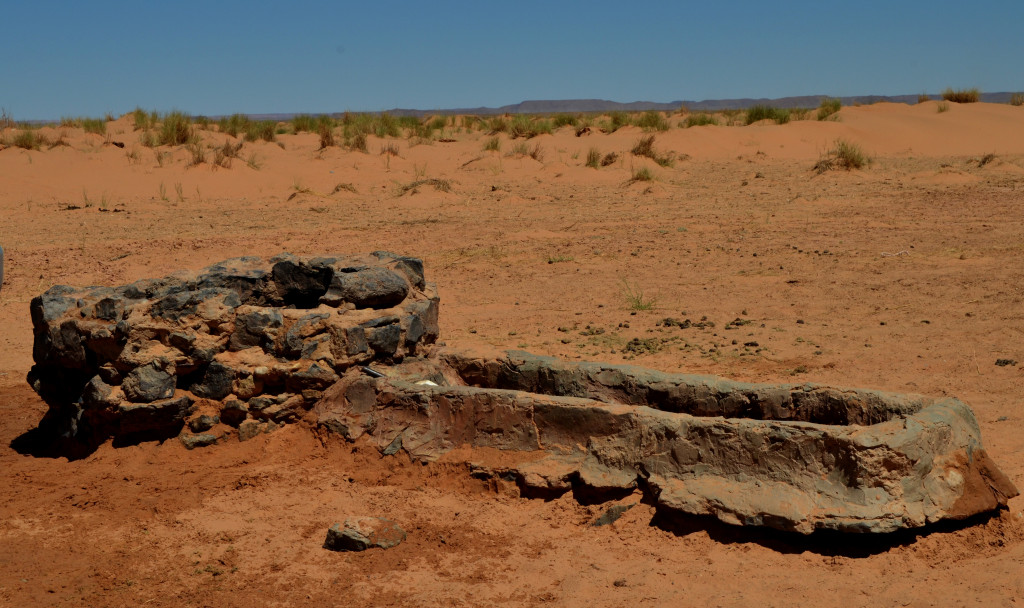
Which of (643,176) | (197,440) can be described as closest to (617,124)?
(643,176)

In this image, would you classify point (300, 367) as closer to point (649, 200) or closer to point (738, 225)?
point (738, 225)

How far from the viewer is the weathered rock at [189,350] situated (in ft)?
17.0

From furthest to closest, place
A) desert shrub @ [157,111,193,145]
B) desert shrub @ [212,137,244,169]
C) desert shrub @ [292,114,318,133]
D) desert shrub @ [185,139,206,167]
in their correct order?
1. desert shrub @ [292,114,318,133]
2. desert shrub @ [157,111,193,145]
3. desert shrub @ [185,139,206,167]
4. desert shrub @ [212,137,244,169]

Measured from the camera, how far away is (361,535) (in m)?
4.21

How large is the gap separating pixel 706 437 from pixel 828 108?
23.8 meters

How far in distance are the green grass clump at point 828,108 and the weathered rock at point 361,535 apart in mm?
23182

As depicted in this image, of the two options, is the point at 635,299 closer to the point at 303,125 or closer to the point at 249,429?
the point at 249,429

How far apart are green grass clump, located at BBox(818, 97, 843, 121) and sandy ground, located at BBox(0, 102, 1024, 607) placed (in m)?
5.27

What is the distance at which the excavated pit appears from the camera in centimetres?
399

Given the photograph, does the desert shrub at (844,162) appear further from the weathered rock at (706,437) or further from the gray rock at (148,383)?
the gray rock at (148,383)

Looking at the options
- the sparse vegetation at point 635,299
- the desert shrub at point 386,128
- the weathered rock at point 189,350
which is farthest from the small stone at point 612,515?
the desert shrub at point 386,128

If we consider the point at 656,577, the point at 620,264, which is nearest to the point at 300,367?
the point at 656,577

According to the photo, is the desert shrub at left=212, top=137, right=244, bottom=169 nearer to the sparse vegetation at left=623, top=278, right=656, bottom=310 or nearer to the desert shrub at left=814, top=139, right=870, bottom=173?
the sparse vegetation at left=623, top=278, right=656, bottom=310

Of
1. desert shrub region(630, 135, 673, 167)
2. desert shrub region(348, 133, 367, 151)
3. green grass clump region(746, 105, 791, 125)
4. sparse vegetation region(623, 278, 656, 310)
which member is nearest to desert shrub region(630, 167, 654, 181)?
desert shrub region(630, 135, 673, 167)
